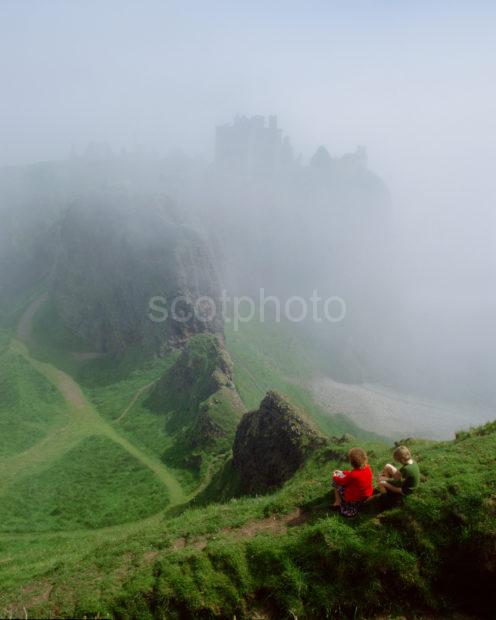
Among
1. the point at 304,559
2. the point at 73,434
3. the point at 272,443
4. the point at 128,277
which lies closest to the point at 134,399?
the point at 73,434

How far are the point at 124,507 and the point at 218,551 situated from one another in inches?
1330

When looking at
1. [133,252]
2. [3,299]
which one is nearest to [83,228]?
[133,252]

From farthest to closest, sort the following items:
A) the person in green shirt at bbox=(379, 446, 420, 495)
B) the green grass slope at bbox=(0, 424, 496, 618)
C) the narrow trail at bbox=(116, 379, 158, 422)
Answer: the narrow trail at bbox=(116, 379, 158, 422) → the person in green shirt at bbox=(379, 446, 420, 495) → the green grass slope at bbox=(0, 424, 496, 618)

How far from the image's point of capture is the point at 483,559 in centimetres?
1462

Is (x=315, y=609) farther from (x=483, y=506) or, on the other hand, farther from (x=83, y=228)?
(x=83, y=228)

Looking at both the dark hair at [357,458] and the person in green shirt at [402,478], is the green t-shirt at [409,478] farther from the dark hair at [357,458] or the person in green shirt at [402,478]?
the dark hair at [357,458]

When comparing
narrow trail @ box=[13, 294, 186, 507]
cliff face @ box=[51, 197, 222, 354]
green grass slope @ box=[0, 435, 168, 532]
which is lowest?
green grass slope @ box=[0, 435, 168, 532]

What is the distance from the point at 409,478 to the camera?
15.8 meters

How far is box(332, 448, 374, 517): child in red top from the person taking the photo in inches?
624

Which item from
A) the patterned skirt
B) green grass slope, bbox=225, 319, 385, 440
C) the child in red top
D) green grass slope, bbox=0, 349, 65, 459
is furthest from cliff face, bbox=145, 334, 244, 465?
the child in red top

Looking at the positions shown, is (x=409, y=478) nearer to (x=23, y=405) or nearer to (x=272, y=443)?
(x=272, y=443)

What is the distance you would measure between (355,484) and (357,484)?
76 millimetres

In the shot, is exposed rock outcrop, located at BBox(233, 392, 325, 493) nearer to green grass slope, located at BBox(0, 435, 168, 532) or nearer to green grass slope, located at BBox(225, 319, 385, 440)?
green grass slope, located at BBox(0, 435, 168, 532)

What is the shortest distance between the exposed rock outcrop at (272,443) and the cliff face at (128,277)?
185 ft
